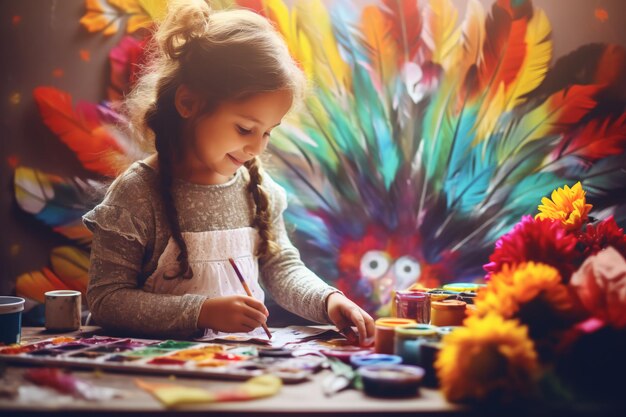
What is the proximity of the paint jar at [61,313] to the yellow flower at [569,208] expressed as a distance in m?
1.00

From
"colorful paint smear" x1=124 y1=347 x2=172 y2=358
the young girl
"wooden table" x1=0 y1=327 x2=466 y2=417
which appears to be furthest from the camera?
the young girl

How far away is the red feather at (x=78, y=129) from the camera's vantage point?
1.46m

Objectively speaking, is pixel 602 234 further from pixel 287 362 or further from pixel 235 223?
pixel 235 223

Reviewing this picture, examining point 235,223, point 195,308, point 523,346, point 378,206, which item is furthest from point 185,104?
point 523,346

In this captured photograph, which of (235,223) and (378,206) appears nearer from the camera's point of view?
(235,223)

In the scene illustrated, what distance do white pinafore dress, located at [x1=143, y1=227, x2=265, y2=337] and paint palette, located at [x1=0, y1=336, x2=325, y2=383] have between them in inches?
8.5

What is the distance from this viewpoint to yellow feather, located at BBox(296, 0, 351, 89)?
4.88ft

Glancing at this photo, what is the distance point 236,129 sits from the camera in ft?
4.15

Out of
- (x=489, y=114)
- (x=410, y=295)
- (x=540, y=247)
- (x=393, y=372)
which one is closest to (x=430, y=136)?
(x=489, y=114)

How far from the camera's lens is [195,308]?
1179mm

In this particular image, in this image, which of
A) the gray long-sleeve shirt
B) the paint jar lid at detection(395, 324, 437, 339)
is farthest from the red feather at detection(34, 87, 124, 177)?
the paint jar lid at detection(395, 324, 437, 339)

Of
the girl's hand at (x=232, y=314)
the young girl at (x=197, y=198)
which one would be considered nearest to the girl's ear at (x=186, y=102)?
the young girl at (x=197, y=198)

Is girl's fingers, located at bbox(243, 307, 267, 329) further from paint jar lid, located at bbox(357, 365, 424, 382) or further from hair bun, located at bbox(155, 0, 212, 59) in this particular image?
hair bun, located at bbox(155, 0, 212, 59)

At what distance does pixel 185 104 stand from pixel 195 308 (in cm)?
46
